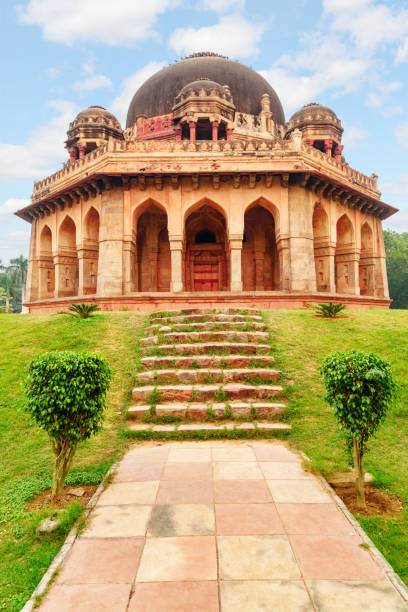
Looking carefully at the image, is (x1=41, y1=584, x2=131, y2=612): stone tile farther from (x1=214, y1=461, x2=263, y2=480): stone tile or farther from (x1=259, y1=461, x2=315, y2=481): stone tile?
(x1=259, y1=461, x2=315, y2=481): stone tile

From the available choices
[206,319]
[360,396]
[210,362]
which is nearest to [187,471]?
[360,396]

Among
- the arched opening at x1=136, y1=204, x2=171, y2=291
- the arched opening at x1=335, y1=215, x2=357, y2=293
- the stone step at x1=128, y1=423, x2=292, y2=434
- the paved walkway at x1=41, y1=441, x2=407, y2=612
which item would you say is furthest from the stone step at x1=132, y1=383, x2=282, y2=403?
the arched opening at x1=335, y1=215, x2=357, y2=293

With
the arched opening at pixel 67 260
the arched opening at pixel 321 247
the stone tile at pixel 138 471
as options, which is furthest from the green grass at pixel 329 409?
the arched opening at pixel 67 260

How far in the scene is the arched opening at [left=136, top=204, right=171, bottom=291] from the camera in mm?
17938

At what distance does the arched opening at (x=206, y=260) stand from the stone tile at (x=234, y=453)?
46.5 ft

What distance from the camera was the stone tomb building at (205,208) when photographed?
14.4 metres

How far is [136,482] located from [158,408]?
1.64m

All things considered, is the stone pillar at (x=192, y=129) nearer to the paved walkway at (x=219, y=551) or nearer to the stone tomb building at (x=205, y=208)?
the stone tomb building at (x=205, y=208)

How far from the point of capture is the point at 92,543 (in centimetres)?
260

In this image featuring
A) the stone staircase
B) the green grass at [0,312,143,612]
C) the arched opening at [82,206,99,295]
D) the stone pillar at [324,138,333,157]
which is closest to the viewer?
the green grass at [0,312,143,612]

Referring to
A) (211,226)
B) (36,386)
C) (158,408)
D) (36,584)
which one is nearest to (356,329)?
(158,408)

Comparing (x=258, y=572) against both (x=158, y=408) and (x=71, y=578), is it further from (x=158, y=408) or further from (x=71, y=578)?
(x=158, y=408)

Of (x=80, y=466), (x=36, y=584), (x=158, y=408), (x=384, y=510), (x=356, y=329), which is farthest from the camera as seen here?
(x=356, y=329)

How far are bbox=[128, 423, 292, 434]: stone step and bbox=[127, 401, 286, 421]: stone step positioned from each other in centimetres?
16
